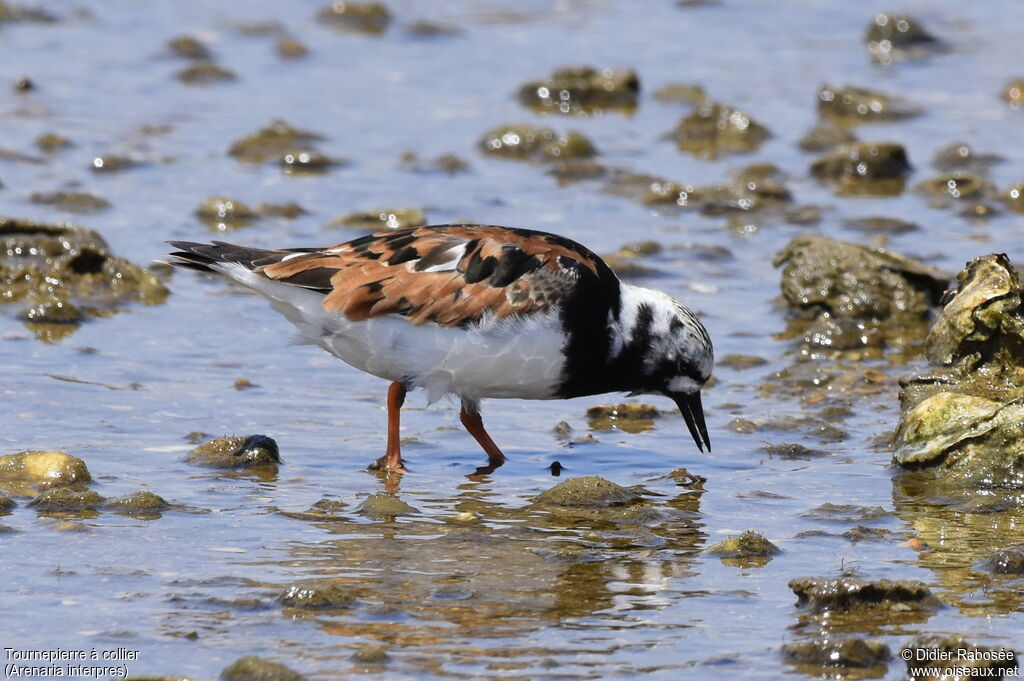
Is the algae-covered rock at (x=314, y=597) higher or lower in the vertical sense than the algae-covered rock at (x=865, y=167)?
lower

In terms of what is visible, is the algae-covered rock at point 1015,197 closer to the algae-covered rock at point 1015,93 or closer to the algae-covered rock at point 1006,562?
the algae-covered rock at point 1015,93

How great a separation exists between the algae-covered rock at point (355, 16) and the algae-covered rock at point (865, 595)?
13.0 meters

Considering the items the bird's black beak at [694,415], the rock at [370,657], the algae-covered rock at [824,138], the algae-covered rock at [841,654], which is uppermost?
the algae-covered rock at [824,138]

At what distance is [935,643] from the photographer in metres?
4.60

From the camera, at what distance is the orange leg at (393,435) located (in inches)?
274

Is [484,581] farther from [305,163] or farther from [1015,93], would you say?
[1015,93]

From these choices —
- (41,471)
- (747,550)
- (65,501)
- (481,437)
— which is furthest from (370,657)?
(481,437)

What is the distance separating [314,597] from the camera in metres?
5.07

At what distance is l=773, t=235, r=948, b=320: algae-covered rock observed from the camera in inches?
352

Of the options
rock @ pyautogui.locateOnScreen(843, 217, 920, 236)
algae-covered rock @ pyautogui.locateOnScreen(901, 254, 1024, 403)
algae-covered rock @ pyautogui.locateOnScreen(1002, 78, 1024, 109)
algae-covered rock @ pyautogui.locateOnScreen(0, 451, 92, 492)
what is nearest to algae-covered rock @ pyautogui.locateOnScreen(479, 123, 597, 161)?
rock @ pyautogui.locateOnScreen(843, 217, 920, 236)

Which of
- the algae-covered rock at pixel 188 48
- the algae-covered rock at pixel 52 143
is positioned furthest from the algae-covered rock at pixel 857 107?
the algae-covered rock at pixel 52 143

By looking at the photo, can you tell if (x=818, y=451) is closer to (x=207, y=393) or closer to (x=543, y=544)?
(x=543, y=544)

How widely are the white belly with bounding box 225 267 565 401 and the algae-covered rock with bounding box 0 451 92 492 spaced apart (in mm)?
1283

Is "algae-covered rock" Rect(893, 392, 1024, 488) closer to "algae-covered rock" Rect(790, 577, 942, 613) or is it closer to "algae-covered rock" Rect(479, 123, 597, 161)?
"algae-covered rock" Rect(790, 577, 942, 613)
